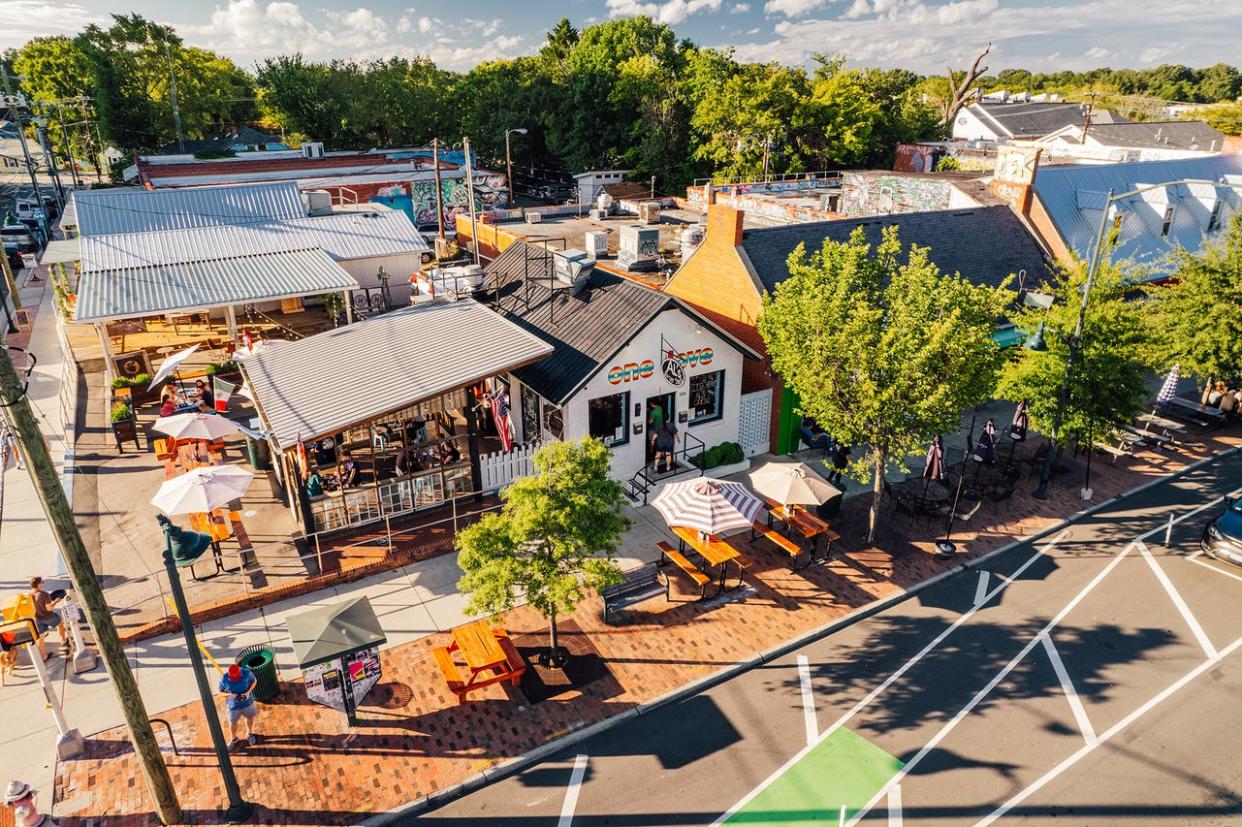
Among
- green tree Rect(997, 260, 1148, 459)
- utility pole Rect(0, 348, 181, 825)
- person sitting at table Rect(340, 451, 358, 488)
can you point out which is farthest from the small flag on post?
green tree Rect(997, 260, 1148, 459)

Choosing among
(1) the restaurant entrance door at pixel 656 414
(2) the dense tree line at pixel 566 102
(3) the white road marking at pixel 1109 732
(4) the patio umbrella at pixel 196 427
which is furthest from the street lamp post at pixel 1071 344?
(2) the dense tree line at pixel 566 102

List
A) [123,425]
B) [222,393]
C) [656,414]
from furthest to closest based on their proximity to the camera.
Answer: [222,393]
[123,425]
[656,414]

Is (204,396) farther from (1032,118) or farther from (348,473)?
(1032,118)

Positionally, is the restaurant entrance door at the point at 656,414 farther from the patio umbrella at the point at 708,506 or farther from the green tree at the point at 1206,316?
the green tree at the point at 1206,316

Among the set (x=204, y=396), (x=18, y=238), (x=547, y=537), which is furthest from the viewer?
(x=18, y=238)

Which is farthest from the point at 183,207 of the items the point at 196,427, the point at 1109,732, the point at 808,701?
the point at 1109,732

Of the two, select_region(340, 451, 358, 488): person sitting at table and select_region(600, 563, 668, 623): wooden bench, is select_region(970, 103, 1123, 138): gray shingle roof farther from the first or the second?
select_region(340, 451, 358, 488): person sitting at table
